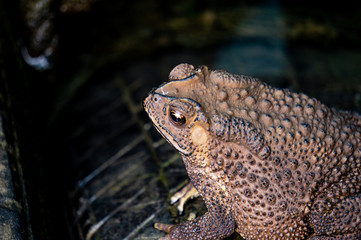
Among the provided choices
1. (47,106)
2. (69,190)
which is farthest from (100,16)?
(69,190)

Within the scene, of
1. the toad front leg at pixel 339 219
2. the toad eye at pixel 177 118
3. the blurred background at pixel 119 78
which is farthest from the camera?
the blurred background at pixel 119 78

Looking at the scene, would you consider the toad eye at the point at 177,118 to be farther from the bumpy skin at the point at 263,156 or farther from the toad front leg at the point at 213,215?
the toad front leg at the point at 213,215

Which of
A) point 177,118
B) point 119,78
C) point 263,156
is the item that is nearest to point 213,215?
point 263,156

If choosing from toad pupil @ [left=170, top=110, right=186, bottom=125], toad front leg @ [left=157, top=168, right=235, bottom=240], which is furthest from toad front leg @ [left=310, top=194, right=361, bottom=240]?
toad pupil @ [left=170, top=110, right=186, bottom=125]

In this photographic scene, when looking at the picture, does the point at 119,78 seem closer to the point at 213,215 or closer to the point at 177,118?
the point at 177,118

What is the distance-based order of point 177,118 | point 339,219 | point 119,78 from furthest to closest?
point 119,78, point 177,118, point 339,219

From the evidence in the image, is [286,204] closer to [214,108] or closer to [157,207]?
[214,108]

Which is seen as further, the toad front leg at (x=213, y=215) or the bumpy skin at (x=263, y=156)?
the toad front leg at (x=213, y=215)

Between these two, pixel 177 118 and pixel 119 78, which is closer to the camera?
pixel 177 118

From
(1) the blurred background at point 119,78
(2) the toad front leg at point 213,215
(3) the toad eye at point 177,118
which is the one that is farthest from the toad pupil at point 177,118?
(1) the blurred background at point 119,78
